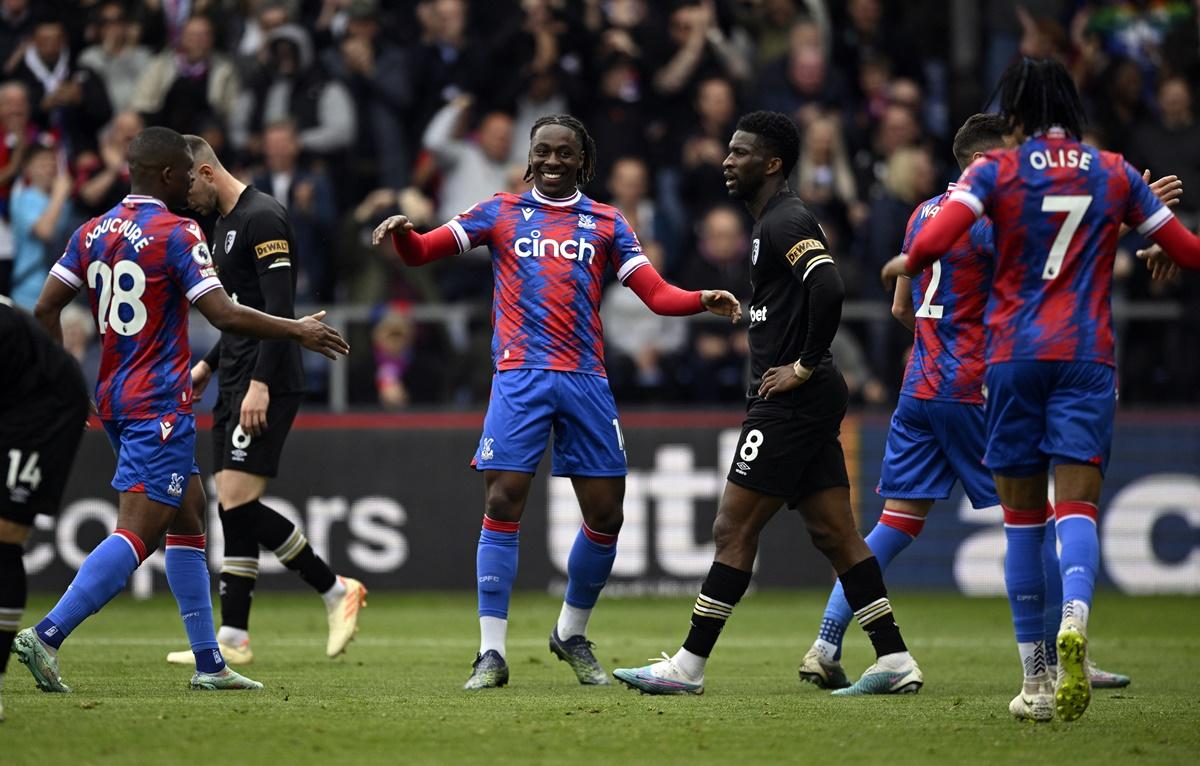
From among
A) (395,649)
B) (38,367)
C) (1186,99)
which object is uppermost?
(1186,99)

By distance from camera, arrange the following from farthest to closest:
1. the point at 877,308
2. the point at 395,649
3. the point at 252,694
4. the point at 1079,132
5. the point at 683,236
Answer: the point at 683,236 → the point at 877,308 → the point at 395,649 → the point at 252,694 → the point at 1079,132

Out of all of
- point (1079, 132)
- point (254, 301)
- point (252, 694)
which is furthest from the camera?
point (254, 301)

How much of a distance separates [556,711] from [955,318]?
2808 mm

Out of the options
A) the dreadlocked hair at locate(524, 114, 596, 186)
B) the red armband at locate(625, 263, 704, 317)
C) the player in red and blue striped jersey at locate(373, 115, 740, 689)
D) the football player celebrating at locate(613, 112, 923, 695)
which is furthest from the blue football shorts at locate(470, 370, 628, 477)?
the dreadlocked hair at locate(524, 114, 596, 186)

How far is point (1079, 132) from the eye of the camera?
694 cm

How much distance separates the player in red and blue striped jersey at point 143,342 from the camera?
24.8 feet

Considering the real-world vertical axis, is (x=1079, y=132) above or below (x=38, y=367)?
above

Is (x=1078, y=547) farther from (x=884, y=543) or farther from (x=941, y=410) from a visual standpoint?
(x=884, y=543)

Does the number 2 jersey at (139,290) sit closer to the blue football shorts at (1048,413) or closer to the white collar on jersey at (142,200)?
Result: the white collar on jersey at (142,200)

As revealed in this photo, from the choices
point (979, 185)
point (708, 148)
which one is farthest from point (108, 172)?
point (979, 185)

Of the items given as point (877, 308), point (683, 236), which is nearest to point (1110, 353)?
point (877, 308)

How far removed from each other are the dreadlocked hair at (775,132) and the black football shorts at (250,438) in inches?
119

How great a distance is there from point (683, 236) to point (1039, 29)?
3964mm

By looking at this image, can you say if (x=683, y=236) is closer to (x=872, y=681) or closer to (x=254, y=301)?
(x=254, y=301)
